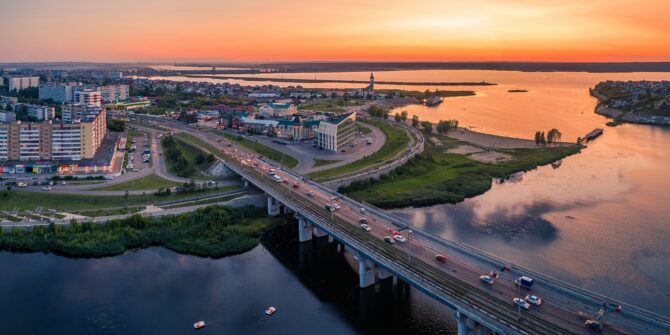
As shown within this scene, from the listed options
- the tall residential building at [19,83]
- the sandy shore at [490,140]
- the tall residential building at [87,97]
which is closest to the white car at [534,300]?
the sandy shore at [490,140]

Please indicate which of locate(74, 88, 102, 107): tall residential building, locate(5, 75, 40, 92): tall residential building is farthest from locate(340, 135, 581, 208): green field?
locate(5, 75, 40, 92): tall residential building

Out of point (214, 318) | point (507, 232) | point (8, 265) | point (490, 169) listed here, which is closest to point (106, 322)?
point (214, 318)

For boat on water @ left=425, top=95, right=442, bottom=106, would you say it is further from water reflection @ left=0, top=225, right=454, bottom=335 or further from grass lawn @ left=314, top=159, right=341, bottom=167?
water reflection @ left=0, top=225, right=454, bottom=335

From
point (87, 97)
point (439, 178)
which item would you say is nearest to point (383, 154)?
point (439, 178)

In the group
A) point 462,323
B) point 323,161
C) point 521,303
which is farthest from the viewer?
point 323,161

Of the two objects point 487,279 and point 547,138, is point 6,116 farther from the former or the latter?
point 547,138

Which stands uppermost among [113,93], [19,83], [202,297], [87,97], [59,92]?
[19,83]
